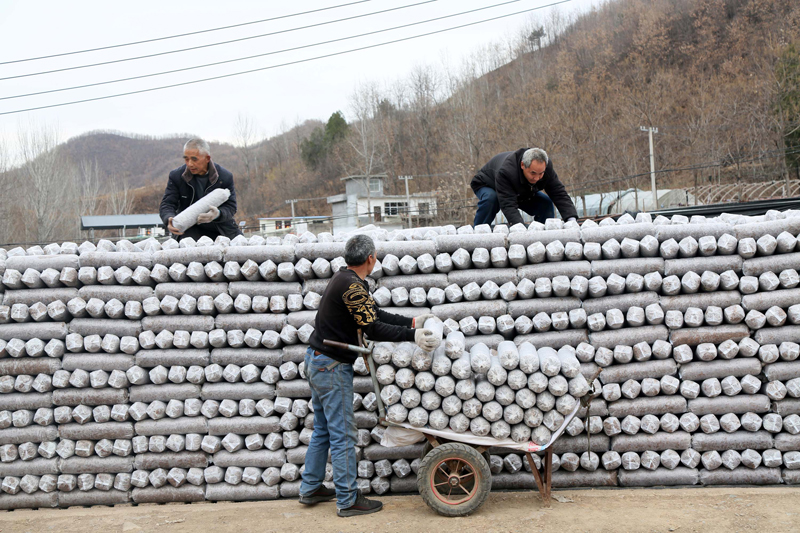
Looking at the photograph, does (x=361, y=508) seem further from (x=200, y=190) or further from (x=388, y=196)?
(x=388, y=196)

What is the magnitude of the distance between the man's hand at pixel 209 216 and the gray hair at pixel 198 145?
0.60 meters

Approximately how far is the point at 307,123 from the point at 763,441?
91.6m

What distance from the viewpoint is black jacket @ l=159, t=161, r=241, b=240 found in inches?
232

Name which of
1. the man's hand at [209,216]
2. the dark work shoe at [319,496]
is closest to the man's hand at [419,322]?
the dark work shoe at [319,496]

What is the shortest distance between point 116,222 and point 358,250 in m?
52.3

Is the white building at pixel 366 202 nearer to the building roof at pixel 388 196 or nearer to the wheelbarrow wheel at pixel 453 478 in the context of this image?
the building roof at pixel 388 196

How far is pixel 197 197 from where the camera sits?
5.93m

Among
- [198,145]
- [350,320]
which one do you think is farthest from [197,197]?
[350,320]

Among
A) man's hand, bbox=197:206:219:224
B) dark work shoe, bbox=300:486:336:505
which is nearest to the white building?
man's hand, bbox=197:206:219:224

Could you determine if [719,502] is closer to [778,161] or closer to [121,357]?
[121,357]

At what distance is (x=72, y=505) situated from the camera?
493 cm

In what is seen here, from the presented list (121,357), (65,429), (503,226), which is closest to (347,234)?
(503,226)

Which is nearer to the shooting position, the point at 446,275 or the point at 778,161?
the point at 446,275

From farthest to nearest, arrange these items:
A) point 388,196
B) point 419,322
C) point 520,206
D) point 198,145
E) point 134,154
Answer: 1. point 134,154
2. point 388,196
3. point 520,206
4. point 198,145
5. point 419,322
